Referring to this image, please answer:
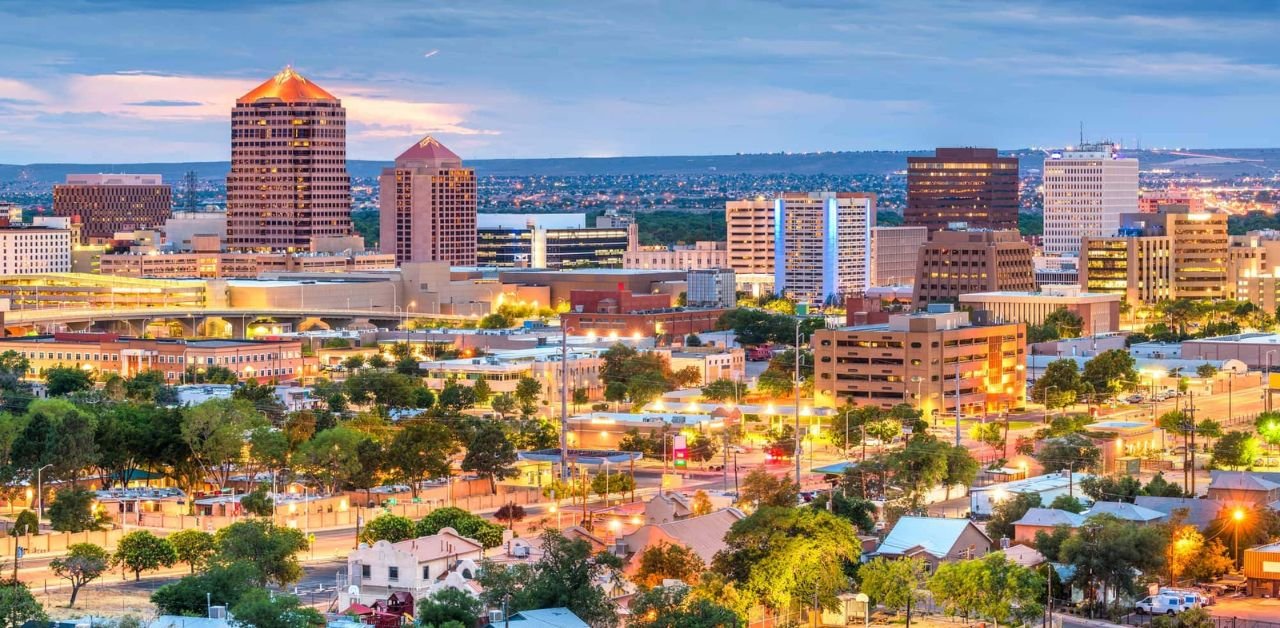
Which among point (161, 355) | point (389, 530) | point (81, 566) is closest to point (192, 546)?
point (81, 566)

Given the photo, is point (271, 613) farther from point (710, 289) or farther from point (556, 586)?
point (710, 289)

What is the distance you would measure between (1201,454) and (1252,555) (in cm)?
2761

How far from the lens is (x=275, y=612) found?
140 ft

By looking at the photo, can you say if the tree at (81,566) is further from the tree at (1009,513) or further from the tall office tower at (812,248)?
the tall office tower at (812,248)

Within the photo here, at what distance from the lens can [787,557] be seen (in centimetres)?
5016

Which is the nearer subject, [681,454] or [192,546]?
[192,546]

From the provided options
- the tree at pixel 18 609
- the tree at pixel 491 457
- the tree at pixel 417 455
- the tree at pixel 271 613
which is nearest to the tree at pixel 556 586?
the tree at pixel 271 613

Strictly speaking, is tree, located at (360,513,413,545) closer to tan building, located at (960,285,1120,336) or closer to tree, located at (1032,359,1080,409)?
tree, located at (1032,359,1080,409)

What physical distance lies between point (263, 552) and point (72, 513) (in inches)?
452

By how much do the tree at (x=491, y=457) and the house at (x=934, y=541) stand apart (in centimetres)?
1713

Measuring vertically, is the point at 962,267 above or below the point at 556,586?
above

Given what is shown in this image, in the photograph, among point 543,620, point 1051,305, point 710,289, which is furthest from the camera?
point 710,289

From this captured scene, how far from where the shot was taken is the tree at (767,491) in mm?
60188

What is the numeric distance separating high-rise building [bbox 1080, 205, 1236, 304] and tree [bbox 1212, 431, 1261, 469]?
89521 mm
